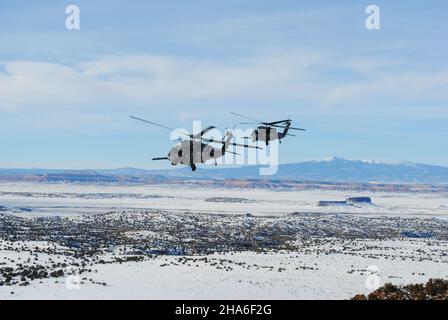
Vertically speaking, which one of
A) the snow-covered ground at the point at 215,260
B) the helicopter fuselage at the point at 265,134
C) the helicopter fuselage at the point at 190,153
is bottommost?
the snow-covered ground at the point at 215,260

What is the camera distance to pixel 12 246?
2309 inches

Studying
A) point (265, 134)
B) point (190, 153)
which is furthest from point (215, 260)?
point (190, 153)

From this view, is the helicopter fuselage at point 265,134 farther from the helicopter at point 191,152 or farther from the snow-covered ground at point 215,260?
the snow-covered ground at point 215,260

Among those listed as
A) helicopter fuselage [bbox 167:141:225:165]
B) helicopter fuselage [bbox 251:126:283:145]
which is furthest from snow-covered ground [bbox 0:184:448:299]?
helicopter fuselage [bbox 167:141:225:165]

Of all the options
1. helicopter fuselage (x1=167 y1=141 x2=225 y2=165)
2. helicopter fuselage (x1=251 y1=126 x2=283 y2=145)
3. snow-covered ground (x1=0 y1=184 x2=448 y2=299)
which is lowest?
snow-covered ground (x1=0 y1=184 x2=448 y2=299)

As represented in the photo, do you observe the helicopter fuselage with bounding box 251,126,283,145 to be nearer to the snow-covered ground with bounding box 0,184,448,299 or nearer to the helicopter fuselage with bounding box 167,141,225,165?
the helicopter fuselage with bounding box 167,141,225,165

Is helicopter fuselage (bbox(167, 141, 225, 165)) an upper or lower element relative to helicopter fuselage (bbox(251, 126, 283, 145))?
lower

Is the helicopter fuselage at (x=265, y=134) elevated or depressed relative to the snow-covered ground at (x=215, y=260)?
elevated

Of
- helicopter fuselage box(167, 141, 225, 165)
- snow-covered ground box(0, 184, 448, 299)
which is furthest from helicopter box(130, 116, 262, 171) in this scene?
snow-covered ground box(0, 184, 448, 299)

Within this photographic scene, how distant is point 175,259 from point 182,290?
15490 millimetres

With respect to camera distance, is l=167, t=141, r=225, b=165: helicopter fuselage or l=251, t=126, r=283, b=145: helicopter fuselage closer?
l=167, t=141, r=225, b=165: helicopter fuselage

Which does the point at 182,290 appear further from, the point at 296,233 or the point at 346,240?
the point at 296,233

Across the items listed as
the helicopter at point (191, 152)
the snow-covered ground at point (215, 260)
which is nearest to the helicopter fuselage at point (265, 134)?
the helicopter at point (191, 152)
